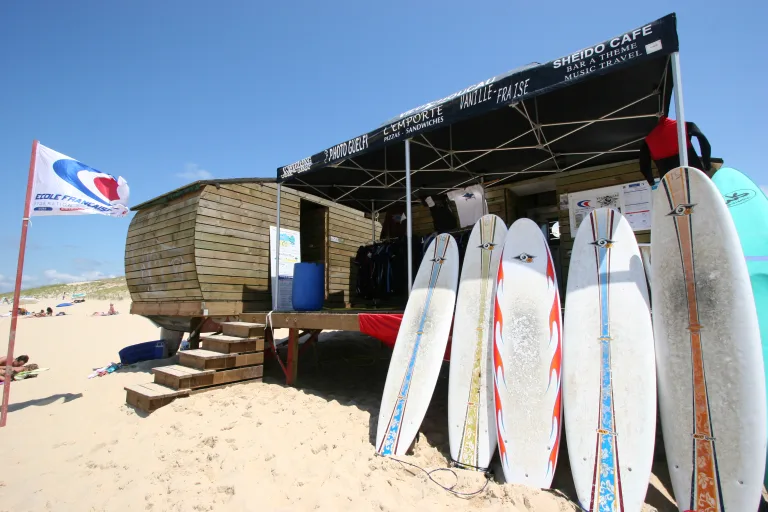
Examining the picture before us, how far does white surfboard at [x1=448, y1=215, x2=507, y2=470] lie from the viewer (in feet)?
8.07

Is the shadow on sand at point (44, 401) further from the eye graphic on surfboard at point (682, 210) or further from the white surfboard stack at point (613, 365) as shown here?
the eye graphic on surfboard at point (682, 210)

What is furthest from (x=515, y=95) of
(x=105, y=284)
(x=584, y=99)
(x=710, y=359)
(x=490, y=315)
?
(x=105, y=284)

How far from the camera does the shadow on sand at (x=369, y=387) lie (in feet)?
7.36

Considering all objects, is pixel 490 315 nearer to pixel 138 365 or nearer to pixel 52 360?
pixel 138 365

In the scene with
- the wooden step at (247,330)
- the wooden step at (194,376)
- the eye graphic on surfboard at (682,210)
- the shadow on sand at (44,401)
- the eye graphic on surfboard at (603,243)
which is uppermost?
the eye graphic on surfboard at (682,210)

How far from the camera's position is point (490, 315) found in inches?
117

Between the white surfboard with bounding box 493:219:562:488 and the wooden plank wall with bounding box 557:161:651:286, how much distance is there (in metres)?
2.43

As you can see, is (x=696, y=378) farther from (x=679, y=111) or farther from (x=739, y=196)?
(x=739, y=196)

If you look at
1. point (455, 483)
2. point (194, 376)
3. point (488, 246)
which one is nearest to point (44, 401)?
point (194, 376)

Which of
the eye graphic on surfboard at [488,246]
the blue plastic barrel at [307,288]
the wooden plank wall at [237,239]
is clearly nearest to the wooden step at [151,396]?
the blue plastic barrel at [307,288]

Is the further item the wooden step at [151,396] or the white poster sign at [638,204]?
the white poster sign at [638,204]

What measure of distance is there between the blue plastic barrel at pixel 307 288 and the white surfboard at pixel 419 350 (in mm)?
1713

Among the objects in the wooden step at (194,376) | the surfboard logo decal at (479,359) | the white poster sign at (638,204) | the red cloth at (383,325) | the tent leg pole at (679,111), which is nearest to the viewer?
the tent leg pole at (679,111)

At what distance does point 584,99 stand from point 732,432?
2799mm
